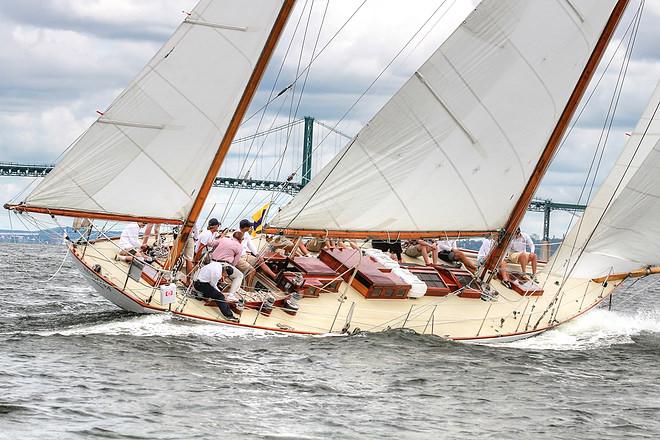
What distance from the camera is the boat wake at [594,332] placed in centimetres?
1691

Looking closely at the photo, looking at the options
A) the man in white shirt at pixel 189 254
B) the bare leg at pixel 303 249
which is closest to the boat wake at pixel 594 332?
the bare leg at pixel 303 249

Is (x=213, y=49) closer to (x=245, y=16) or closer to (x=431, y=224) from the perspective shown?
(x=245, y=16)

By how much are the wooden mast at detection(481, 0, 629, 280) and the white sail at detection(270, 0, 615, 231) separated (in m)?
0.35

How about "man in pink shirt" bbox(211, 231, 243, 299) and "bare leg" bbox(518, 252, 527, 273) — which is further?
"bare leg" bbox(518, 252, 527, 273)

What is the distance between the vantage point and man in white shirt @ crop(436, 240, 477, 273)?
744 inches

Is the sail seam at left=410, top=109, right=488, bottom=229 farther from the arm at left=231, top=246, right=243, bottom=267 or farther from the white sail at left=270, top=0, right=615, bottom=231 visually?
the arm at left=231, top=246, right=243, bottom=267

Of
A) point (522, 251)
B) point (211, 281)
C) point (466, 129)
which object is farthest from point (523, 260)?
point (211, 281)

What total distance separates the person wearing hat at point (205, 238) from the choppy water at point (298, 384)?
1496 mm

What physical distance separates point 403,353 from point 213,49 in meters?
4.82

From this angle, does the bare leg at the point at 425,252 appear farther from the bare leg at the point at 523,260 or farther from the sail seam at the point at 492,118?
the sail seam at the point at 492,118

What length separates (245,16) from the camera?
15.1 metres

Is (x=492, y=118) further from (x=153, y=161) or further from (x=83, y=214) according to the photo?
(x=83, y=214)

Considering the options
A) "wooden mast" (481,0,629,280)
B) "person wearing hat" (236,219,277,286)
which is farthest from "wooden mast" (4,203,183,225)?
"wooden mast" (481,0,629,280)

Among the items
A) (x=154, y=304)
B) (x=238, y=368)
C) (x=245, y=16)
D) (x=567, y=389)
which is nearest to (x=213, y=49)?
(x=245, y=16)
